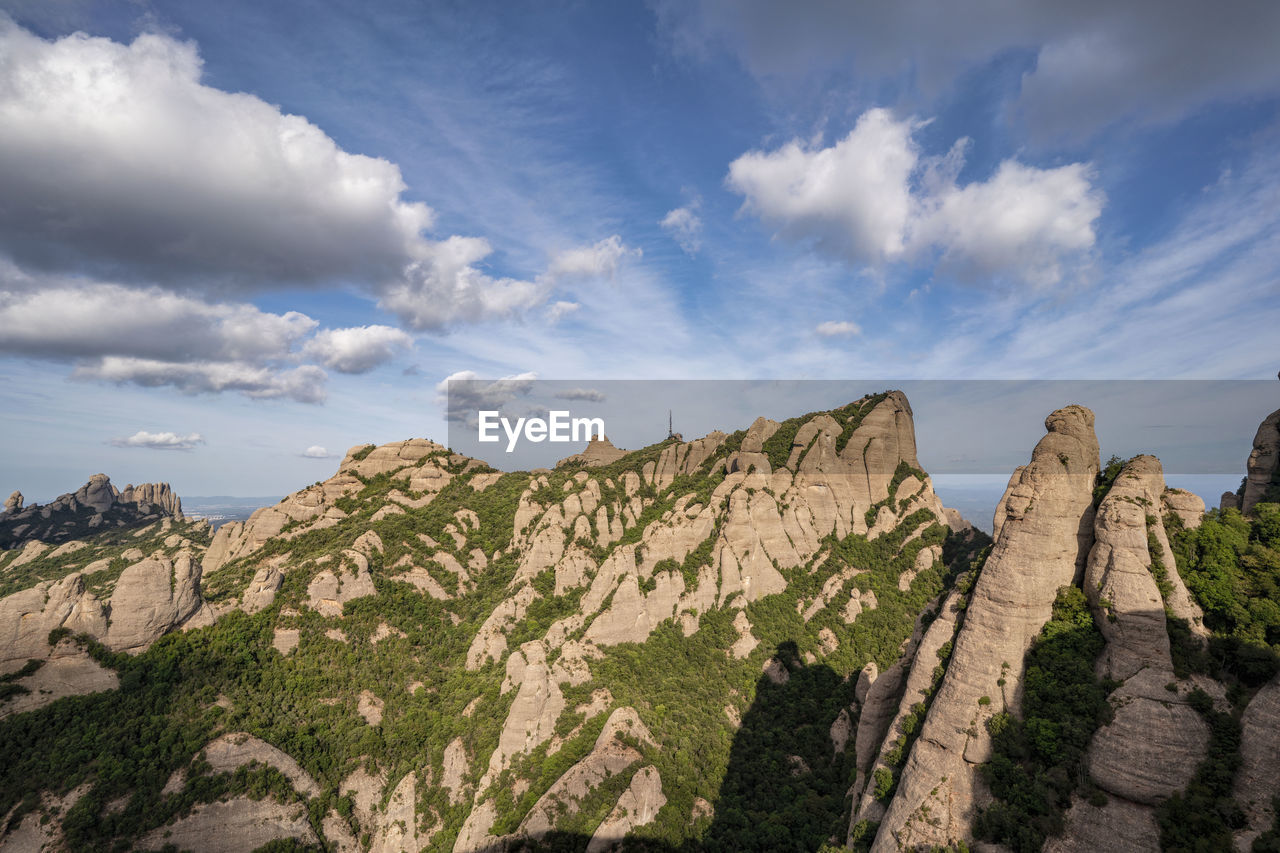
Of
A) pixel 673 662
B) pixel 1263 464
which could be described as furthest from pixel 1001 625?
pixel 673 662

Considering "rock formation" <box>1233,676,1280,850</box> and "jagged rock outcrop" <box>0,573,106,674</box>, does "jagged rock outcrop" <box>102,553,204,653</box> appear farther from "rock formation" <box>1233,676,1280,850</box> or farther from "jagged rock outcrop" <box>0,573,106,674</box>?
"rock formation" <box>1233,676,1280,850</box>

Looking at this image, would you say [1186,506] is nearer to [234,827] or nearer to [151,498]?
[234,827]

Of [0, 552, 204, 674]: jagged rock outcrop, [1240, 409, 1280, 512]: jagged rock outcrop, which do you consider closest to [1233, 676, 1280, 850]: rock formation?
[1240, 409, 1280, 512]: jagged rock outcrop

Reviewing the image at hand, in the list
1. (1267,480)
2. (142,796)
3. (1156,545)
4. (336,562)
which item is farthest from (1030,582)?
(336,562)

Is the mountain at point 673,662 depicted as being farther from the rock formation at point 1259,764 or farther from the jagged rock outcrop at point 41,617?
the jagged rock outcrop at point 41,617

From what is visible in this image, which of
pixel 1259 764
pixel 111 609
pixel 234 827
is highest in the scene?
pixel 1259 764

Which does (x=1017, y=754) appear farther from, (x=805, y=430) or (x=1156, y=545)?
(x=805, y=430)
